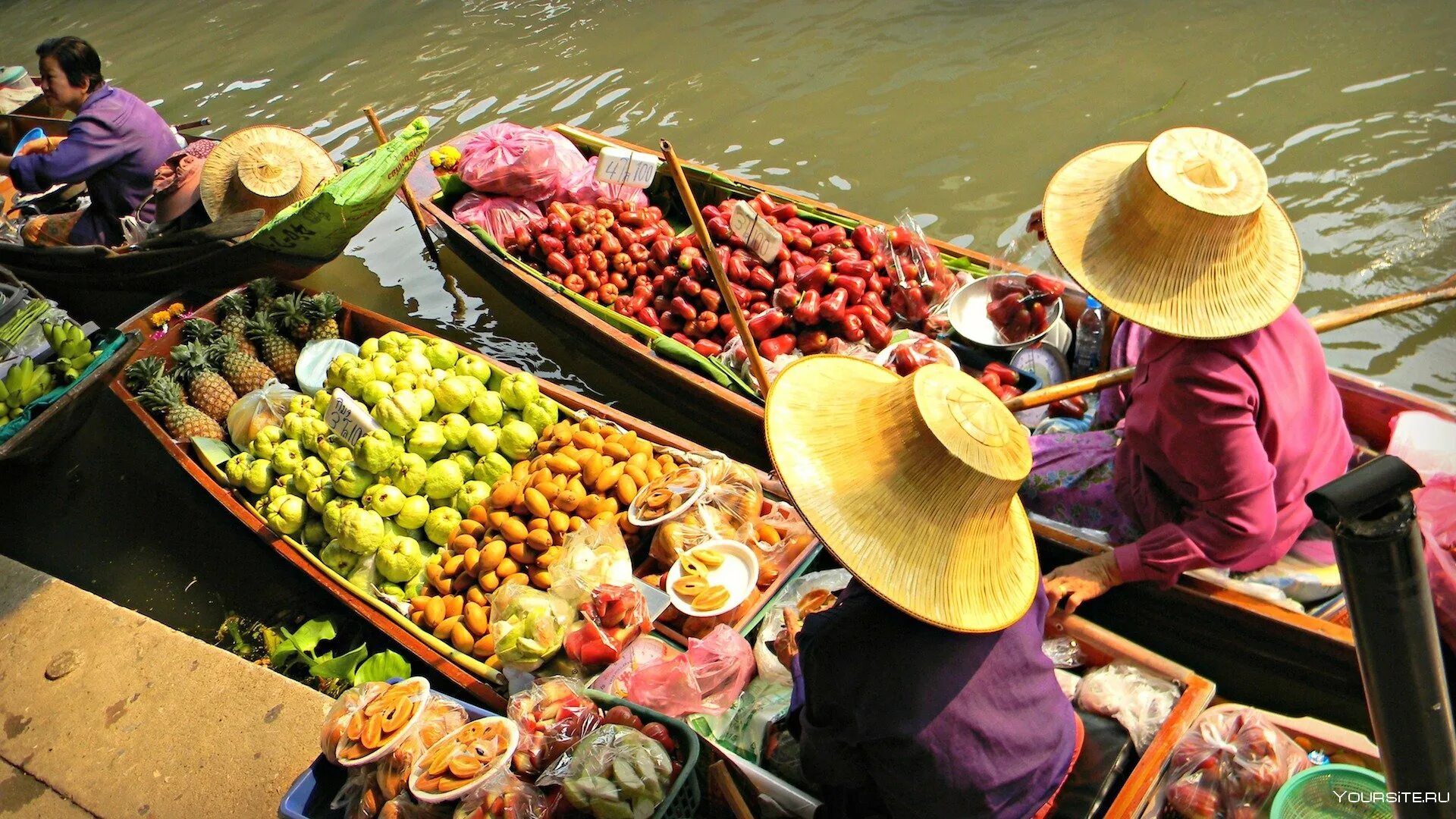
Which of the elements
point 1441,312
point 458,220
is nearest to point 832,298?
point 458,220

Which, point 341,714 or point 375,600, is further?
point 375,600

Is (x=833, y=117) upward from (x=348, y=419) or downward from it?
downward

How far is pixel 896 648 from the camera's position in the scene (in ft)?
6.17

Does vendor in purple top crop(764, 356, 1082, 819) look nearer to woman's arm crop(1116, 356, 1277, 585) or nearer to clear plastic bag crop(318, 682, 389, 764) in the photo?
woman's arm crop(1116, 356, 1277, 585)

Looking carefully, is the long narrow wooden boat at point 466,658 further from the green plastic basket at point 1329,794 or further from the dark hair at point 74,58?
the dark hair at point 74,58

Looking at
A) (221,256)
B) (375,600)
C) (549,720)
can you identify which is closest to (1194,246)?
(549,720)

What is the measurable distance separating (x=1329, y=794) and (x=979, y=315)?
2.56 m

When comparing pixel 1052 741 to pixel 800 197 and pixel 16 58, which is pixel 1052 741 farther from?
pixel 16 58

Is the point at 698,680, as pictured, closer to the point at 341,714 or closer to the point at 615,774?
the point at 615,774

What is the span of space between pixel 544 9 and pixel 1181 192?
940 cm

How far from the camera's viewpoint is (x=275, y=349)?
4988 mm

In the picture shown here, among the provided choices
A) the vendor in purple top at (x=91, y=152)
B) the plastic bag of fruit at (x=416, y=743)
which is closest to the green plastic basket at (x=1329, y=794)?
the plastic bag of fruit at (x=416, y=743)

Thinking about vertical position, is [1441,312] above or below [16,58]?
below

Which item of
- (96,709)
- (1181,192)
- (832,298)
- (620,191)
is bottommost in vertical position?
(96,709)
